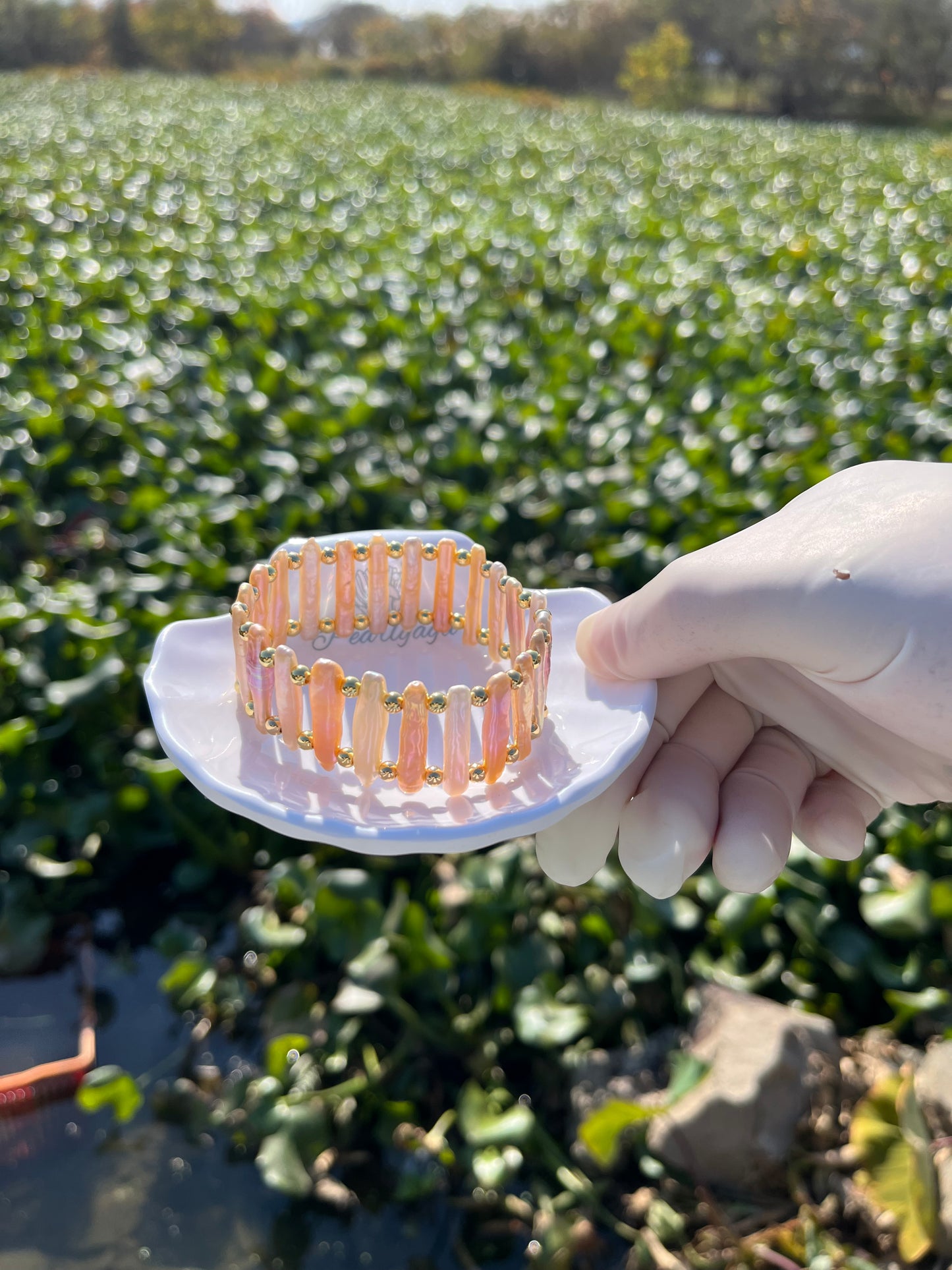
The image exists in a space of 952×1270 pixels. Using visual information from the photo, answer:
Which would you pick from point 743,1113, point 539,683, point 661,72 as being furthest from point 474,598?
point 661,72

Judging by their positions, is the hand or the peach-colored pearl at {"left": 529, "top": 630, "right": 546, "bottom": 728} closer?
the hand

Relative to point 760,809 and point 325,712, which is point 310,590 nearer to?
point 325,712

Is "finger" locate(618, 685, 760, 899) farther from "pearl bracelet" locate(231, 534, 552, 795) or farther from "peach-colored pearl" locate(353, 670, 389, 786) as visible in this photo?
"peach-colored pearl" locate(353, 670, 389, 786)

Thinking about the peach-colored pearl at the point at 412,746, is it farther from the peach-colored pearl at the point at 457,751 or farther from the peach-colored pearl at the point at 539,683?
the peach-colored pearl at the point at 539,683

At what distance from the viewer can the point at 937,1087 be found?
1.98 meters

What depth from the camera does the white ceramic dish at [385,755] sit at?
1.11 metres

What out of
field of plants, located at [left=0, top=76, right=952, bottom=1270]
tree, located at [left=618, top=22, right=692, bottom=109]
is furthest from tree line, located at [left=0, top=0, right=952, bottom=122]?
field of plants, located at [left=0, top=76, right=952, bottom=1270]

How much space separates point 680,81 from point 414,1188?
42.2 m

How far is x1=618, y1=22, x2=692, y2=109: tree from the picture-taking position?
36.8m

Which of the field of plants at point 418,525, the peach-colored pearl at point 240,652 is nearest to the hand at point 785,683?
the peach-colored pearl at point 240,652

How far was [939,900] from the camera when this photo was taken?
2.33m

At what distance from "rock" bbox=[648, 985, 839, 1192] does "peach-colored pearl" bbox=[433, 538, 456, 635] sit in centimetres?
115

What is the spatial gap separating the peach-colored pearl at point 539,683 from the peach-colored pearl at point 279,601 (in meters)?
0.46

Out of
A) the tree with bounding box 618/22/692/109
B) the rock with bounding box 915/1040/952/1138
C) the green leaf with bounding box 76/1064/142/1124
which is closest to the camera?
the rock with bounding box 915/1040/952/1138
